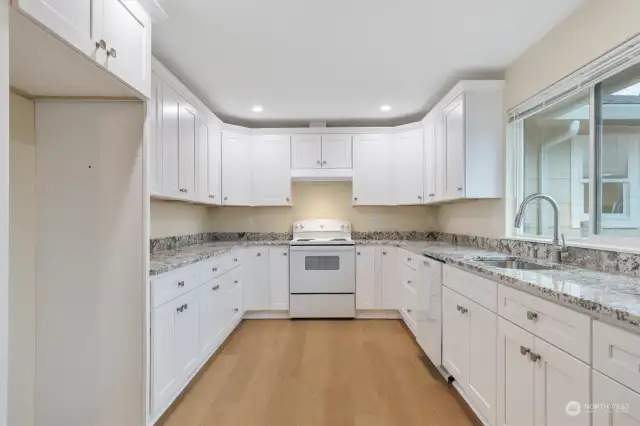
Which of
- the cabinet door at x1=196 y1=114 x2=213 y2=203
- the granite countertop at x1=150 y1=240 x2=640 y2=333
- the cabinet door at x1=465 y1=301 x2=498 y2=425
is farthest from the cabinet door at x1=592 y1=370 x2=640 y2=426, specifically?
the cabinet door at x1=196 y1=114 x2=213 y2=203

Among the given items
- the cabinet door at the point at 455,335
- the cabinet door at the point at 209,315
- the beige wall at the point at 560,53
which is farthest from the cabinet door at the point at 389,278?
the cabinet door at the point at 209,315

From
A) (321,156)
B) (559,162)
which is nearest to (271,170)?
(321,156)

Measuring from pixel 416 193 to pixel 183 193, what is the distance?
Result: 2.51 metres

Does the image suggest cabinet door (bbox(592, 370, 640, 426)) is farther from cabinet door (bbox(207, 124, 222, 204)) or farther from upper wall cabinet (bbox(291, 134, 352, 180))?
upper wall cabinet (bbox(291, 134, 352, 180))

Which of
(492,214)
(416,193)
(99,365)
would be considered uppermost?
(416,193)

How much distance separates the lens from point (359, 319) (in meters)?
4.12

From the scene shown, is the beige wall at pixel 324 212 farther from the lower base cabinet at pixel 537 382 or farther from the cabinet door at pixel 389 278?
the lower base cabinet at pixel 537 382

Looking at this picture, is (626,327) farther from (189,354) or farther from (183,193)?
(183,193)

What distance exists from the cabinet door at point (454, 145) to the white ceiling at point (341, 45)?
272 millimetres

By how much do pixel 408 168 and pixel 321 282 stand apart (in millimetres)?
1671

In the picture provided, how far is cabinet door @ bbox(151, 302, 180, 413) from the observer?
1901mm

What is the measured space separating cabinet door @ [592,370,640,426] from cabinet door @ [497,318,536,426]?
1.18 ft

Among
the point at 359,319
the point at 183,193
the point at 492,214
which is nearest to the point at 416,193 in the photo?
the point at 492,214

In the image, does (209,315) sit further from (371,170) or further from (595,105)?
(595,105)
